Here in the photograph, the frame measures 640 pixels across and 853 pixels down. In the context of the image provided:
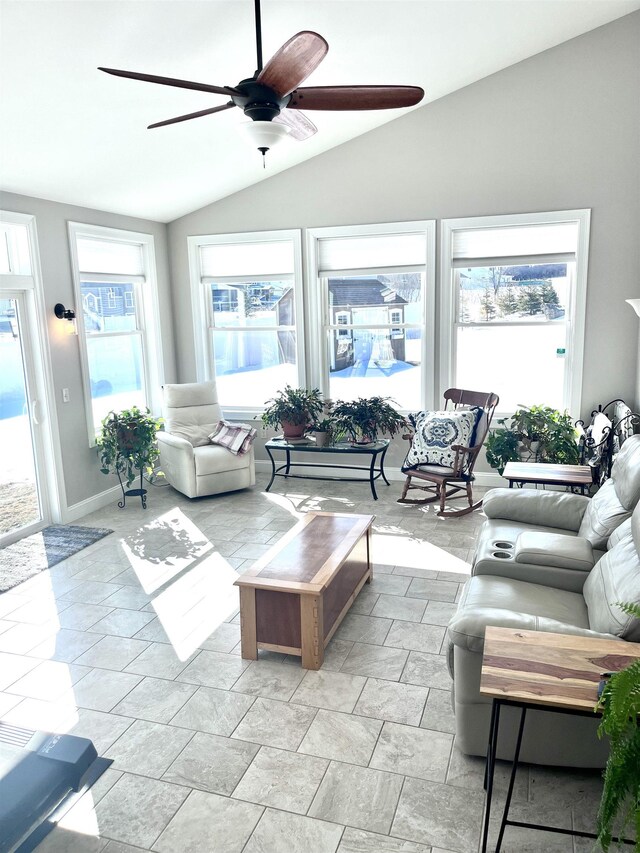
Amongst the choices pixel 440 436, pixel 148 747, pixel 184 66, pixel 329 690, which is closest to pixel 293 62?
pixel 184 66

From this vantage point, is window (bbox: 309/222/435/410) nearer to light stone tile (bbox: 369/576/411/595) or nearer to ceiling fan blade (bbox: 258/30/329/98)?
light stone tile (bbox: 369/576/411/595)

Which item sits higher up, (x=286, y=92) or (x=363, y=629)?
(x=286, y=92)

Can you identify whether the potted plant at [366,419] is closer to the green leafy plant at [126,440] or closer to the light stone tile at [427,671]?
the green leafy plant at [126,440]

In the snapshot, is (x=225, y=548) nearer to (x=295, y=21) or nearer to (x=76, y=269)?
(x=76, y=269)

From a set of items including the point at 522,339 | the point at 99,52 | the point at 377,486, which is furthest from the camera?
the point at 377,486

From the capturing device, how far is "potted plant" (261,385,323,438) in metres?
6.21

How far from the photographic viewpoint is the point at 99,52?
137 inches

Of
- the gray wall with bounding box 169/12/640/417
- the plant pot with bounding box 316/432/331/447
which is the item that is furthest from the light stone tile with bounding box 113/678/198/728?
the gray wall with bounding box 169/12/640/417

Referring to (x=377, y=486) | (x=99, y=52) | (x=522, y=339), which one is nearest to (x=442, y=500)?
(x=377, y=486)

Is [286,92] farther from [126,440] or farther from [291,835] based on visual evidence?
[126,440]

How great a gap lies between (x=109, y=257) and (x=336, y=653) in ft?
14.4

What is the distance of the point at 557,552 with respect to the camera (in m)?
3.09

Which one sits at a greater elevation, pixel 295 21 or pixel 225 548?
pixel 295 21

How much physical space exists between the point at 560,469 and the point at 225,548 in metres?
2.42
